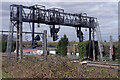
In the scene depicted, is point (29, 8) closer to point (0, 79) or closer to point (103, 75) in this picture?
point (0, 79)

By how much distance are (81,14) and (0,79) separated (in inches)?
821

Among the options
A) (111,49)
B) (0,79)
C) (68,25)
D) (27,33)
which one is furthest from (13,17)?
(111,49)

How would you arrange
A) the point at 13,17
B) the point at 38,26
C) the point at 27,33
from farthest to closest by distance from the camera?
the point at 38,26
the point at 27,33
the point at 13,17

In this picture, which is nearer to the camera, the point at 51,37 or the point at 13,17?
the point at 13,17

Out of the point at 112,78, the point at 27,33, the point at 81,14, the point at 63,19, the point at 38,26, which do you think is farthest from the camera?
the point at 81,14

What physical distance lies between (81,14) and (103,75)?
72.0ft

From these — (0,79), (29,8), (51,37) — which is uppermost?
(29,8)

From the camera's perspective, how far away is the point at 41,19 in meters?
23.6

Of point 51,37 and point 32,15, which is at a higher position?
point 32,15

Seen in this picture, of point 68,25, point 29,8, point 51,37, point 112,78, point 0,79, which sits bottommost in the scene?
point 0,79

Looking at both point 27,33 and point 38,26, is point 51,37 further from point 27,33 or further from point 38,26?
point 27,33

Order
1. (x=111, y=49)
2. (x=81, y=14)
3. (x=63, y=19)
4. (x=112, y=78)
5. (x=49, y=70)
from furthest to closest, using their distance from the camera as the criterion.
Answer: (x=111, y=49), (x=81, y=14), (x=63, y=19), (x=49, y=70), (x=112, y=78)

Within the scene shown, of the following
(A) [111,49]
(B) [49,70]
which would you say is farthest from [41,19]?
(B) [49,70]

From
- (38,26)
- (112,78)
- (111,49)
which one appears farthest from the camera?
(111,49)
